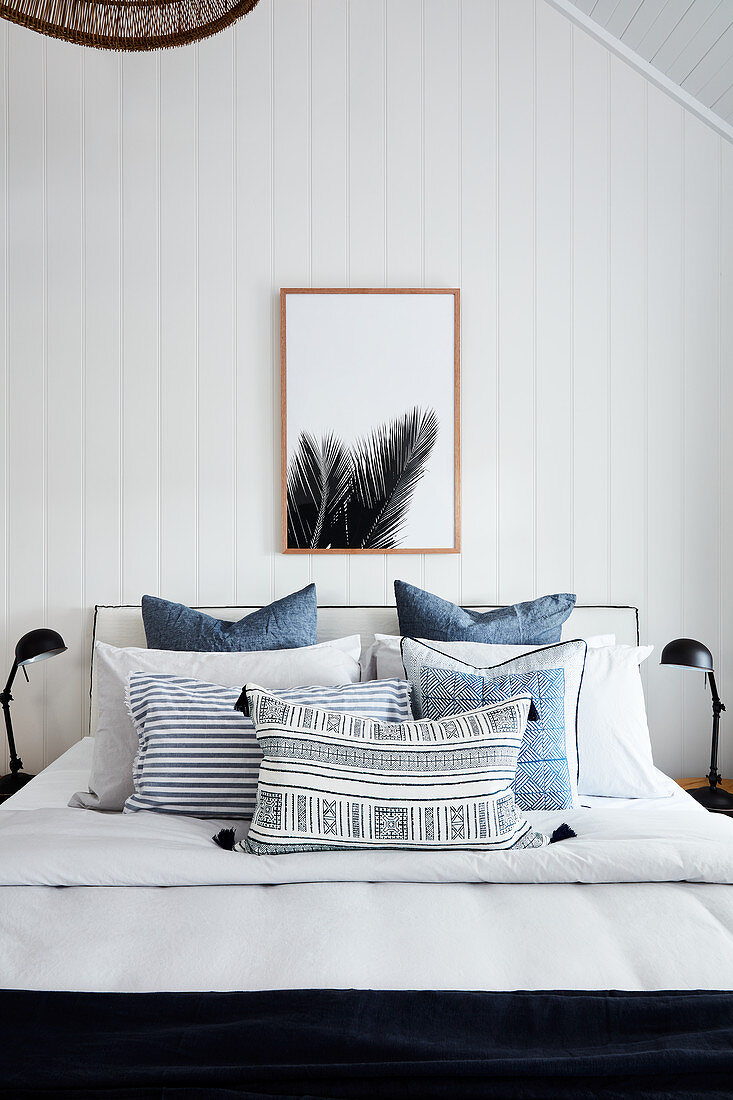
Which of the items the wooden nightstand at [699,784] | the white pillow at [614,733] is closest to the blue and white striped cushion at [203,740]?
the white pillow at [614,733]

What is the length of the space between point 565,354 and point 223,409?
117cm

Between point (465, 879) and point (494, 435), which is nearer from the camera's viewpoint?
point (465, 879)

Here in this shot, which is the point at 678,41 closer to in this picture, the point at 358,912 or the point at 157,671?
the point at 157,671

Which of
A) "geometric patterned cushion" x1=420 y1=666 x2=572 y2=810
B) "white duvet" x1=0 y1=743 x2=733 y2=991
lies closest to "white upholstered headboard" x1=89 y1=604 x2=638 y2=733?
"geometric patterned cushion" x1=420 y1=666 x2=572 y2=810

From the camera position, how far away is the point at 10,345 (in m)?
2.61

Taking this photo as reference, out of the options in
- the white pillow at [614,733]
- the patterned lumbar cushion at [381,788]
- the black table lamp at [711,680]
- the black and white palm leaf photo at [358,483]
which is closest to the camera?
the patterned lumbar cushion at [381,788]

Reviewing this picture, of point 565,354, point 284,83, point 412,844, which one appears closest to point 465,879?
point 412,844

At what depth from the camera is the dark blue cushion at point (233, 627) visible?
90.8 inches

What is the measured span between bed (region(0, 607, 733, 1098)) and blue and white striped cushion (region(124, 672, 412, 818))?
7cm

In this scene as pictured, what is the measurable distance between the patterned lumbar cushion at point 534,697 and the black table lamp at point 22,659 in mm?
1096

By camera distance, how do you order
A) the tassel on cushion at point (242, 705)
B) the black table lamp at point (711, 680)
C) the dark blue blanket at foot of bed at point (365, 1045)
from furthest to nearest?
the black table lamp at point (711, 680)
the tassel on cushion at point (242, 705)
the dark blue blanket at foot of bed at point (365, 1045)

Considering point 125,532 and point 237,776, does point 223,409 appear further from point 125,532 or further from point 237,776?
point 237,776

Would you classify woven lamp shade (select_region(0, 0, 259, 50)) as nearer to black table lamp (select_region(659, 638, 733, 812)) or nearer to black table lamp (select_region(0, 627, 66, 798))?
black table lamp (select_region(0, 627, 66, 798))

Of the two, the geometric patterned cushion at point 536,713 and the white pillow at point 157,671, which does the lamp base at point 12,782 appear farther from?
the geometric patterned cushion at point 536,713
